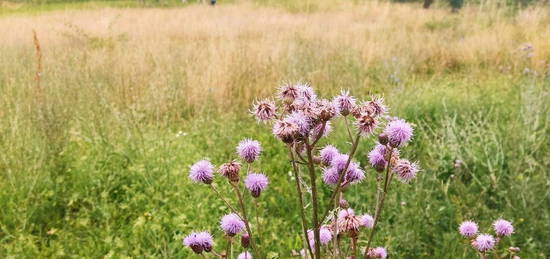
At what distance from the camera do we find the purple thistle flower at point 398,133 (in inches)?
38.6

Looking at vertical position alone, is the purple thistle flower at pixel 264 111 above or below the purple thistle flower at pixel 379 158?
above

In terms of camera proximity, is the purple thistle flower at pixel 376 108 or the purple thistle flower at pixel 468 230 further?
the purple thistle flower at pixel 468 230

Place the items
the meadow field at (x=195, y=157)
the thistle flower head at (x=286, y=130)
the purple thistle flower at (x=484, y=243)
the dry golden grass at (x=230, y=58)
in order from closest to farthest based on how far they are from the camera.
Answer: the thistle flower head at (x=286, y=130) → the purple thistle flower at (x=484, y=243) → the meadow field at (x=195, y=157) → the dry golden grass at (x=230, y=58)

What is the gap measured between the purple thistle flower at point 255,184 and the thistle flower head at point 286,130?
0.88 ft

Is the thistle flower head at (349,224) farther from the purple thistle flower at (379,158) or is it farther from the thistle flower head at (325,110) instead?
the thistle flower head at (325,110)

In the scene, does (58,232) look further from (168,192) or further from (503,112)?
(503,112)

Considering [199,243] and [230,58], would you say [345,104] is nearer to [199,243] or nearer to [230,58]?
[199,243]

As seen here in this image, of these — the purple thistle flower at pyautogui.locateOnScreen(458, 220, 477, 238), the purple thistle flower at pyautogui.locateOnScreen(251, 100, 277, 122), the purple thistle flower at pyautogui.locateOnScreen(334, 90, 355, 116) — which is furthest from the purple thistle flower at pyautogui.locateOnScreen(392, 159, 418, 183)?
the purple thistle flower at pyautogui.locateOnScreen(458, 220, 477, 238)

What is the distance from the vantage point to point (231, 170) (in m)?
1.07

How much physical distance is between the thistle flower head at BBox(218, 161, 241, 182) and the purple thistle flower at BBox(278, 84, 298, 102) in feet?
0.61

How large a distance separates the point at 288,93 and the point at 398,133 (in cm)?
26

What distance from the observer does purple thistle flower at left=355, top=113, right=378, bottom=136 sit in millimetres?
926

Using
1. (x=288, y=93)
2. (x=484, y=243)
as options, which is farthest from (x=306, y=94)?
(x=484, y=243)

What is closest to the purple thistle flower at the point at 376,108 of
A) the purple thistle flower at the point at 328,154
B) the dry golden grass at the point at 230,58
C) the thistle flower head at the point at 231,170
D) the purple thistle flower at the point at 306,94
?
the purple thistle flower at the point at 306,94
